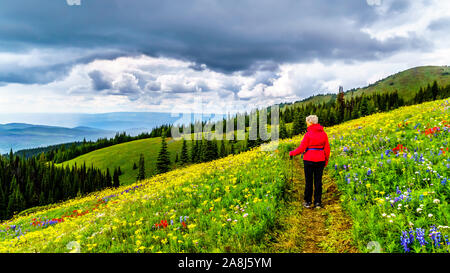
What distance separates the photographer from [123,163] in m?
146

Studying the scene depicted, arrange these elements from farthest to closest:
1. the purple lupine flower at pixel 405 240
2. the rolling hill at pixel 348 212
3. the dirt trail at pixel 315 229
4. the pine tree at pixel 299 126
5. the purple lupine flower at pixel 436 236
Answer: the pine tree at pixel 299 126, the dirt trail at pixel 315 229, the rolling hill at pixel 348 212, the purple lupine flower at pixel 405 240, the purple lupine flower at pixel 436 236

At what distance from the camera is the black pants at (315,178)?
7.16 m

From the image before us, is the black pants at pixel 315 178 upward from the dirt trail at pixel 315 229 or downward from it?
upward

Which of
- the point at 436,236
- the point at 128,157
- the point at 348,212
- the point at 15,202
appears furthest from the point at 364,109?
the point at 15,202

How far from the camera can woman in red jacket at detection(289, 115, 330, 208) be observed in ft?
23.5

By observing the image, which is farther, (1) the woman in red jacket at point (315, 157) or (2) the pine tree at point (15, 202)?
(2) the pine tree at point (15, 202)

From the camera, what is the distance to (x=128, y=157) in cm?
15150

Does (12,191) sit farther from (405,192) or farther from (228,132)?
(405,192)

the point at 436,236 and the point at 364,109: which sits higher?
the point at 364,109

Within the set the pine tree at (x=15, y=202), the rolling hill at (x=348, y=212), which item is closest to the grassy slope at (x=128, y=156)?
the pine tree at (x=15, y=202)

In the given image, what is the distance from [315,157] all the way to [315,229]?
2.29 m

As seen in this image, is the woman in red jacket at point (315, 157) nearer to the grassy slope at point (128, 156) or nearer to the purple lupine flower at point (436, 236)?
the purple lupine flower at point (436, 236)

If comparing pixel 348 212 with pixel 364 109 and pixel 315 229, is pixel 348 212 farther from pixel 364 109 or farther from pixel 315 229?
pixel 364 109
